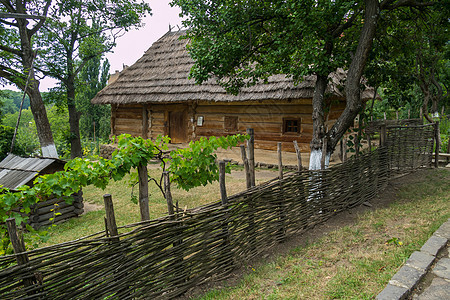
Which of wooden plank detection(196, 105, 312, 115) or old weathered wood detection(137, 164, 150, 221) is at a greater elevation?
wooden plank detection(196, 105, 312, 115)

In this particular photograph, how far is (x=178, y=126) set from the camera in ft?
46.2

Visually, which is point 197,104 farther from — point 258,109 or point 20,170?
point 20,170

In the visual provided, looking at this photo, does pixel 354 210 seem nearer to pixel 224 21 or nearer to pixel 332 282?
pixel 332 282

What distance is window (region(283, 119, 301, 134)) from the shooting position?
1080cm

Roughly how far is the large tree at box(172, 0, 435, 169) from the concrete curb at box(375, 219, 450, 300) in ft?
8.16

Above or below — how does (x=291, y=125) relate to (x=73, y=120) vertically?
below

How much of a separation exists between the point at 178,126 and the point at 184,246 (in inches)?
434

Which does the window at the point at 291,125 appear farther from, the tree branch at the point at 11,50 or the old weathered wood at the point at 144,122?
the tree branch at the point at 11,50

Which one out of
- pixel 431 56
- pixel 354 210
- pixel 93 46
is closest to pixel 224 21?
pixel 354 210

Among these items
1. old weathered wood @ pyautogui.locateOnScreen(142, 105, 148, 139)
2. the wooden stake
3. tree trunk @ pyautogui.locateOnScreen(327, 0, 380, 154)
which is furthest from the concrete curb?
old weathered wood @ pyautogui.locateOnScreen(142, 105, 148, 139)

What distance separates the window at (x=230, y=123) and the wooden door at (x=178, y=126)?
2.21 meters

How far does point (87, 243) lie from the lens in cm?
266

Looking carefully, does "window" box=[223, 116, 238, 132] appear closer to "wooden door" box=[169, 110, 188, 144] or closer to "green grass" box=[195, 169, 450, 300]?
"wooden door" box=[169, 110, 188, 144]

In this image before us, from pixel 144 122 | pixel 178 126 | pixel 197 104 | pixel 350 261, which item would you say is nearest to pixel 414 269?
pixel 350 261
